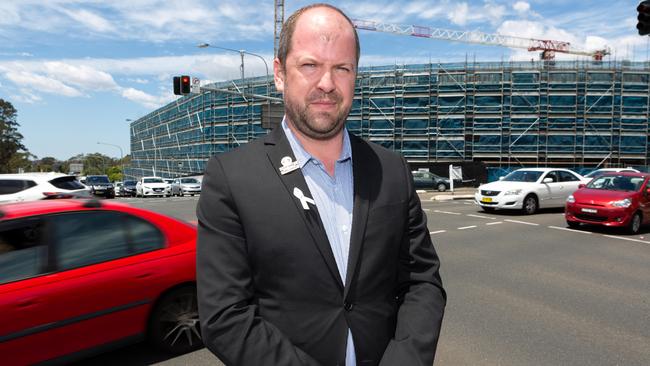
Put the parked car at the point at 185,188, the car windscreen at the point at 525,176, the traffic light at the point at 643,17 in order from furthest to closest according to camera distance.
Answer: the parked car at the point at 185,188 → the car windscreen at the point at 525,176 → the traffic light at the point at 643,17

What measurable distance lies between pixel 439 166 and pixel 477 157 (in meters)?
6.96

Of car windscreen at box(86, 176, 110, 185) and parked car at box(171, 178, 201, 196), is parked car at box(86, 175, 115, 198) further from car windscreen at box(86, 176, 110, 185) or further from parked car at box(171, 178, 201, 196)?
parked car at box(171, 178, 201, 196)

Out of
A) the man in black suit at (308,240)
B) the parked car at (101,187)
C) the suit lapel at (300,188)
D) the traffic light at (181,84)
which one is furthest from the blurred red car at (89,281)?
the parked car at (101,187)

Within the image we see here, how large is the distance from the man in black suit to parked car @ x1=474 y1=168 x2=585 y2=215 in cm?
1328

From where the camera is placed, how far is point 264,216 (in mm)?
1356

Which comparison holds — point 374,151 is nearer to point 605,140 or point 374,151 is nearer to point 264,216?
point 264,216

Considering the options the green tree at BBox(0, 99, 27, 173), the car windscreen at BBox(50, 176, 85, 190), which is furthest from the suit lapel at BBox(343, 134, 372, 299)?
the green tree at BBox(0, 99, 27, 173)

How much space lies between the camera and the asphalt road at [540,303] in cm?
381

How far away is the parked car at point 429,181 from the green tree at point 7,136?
63011 mm

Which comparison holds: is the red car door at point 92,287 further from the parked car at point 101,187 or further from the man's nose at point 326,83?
the parked car at point 101,187

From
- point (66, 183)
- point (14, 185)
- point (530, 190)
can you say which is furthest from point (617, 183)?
point (14, 185)

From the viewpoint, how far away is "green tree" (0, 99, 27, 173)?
207 ft

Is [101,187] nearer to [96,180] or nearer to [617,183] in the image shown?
[96,180]

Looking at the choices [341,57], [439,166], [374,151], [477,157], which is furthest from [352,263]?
[477,157]
